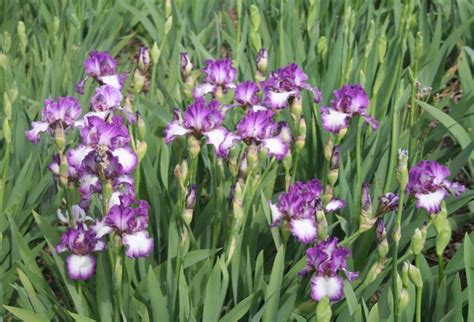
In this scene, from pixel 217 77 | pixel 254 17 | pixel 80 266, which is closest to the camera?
pixel 80 266

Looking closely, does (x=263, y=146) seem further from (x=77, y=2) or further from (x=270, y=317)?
(x=77, y=2)

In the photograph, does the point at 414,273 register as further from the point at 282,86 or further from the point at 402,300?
the point at 282,86

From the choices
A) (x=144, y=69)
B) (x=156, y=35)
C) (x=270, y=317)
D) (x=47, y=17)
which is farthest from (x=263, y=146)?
(x=47, y=17)

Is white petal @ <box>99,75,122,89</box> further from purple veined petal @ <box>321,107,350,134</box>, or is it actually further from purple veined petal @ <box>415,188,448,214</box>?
purple veined petal @ <box>415,188,448,214</box>

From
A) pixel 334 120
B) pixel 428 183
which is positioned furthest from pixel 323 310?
pixel 334 120

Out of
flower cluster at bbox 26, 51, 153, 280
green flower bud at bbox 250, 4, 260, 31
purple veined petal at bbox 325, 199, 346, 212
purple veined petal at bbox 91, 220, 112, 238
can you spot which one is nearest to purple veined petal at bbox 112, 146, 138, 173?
flower cluster at bbox 26, 51, 153, 280
